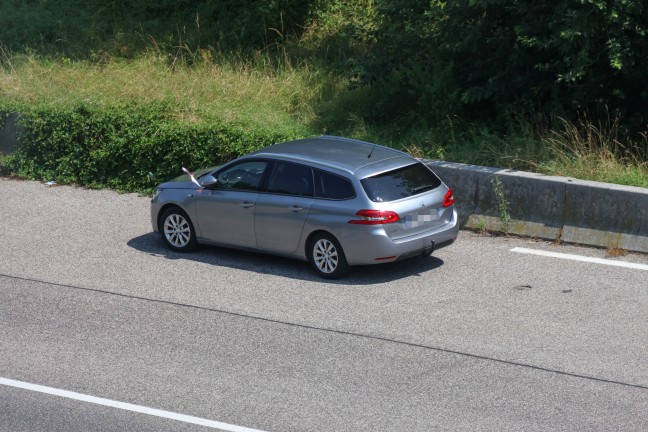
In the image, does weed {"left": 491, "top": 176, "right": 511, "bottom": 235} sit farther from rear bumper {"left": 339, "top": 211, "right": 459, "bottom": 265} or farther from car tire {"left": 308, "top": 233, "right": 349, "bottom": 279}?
car tire {"left": 308, "top": 233, "right": 349, "bottom": 279}

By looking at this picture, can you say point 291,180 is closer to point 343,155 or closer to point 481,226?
point 343,155

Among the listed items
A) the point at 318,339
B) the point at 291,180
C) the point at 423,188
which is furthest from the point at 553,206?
the point at 318,339

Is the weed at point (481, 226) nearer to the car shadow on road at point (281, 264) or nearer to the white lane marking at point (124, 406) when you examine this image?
the car shadow on road at point (281, 264)

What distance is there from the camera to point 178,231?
12664mm

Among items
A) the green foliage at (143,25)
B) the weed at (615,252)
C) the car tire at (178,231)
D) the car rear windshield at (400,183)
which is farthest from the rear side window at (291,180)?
the green foliage at (143,25)

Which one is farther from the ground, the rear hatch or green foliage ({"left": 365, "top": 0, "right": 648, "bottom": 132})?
green foliage ({"left": 365, "top": 0, "right": 648, "bottom": 132})

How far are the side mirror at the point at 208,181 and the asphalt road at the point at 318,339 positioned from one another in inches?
36.4

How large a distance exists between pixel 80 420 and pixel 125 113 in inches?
370

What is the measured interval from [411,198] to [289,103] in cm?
708

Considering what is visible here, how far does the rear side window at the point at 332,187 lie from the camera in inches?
443

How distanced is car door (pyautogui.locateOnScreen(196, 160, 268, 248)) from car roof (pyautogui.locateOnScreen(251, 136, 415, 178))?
0.30m

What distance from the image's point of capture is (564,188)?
1269 cm

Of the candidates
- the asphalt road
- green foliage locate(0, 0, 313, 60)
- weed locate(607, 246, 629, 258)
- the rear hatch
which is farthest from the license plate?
green foliage locate(0, 0, 313, 60)

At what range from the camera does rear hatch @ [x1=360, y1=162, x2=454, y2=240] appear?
36.4ft
